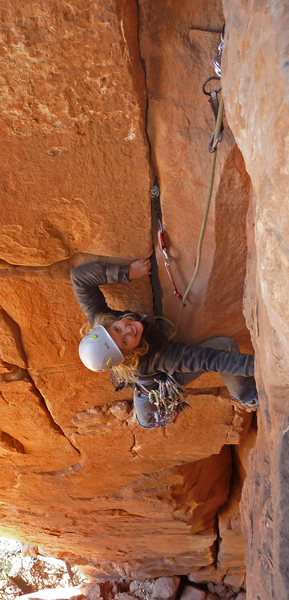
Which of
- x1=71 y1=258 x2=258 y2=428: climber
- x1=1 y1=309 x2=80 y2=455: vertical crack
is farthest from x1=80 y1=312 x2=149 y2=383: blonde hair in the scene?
x1=1 y1=309 x2=80 y2=455: vertical crack

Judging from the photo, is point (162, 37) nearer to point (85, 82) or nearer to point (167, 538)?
point (85, 82)

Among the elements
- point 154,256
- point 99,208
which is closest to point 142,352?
point 154,256

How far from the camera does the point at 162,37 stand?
73.0 inches

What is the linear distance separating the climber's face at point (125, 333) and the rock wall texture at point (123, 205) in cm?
32

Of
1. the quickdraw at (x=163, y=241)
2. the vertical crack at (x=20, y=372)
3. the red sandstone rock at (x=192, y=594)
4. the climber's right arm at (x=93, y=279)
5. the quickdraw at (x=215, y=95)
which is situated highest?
the quickdraw at (x=215, y=95)

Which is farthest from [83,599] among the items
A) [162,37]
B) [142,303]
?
[162,37]

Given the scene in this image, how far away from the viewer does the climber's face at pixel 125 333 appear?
2.21 m

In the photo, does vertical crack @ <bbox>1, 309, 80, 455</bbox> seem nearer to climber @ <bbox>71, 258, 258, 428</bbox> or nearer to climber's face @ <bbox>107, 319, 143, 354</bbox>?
climber @ <bbox>71, 258, 258, 428</bbox>

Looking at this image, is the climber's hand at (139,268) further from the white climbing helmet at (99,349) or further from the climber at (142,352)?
the white climbing helmet at (99,349)

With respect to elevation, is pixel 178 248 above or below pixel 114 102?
below

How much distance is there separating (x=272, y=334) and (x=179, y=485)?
306 centimetres

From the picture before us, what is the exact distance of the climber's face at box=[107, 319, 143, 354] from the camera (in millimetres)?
2213

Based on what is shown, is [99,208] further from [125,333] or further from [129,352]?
[129,352]

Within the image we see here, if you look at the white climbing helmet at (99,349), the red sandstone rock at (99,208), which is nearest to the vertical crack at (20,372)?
the red sandstone rock at (99,208)
